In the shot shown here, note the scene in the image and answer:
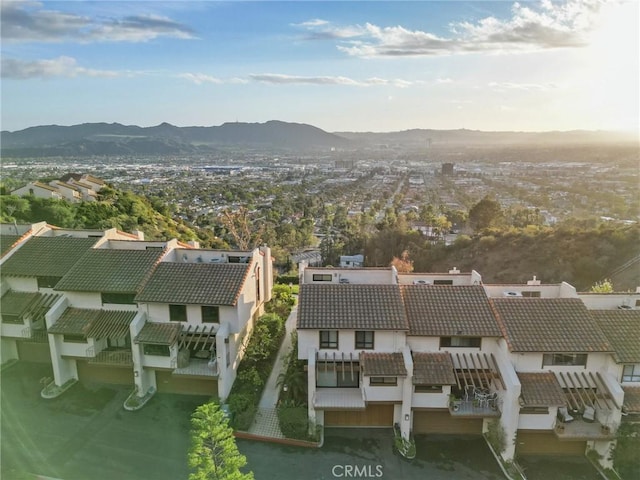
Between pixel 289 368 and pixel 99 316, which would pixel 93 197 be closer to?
pixel 99 316

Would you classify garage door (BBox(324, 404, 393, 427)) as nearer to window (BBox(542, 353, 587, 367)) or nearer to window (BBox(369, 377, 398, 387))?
window (BBox(369, 377, 398, 387))

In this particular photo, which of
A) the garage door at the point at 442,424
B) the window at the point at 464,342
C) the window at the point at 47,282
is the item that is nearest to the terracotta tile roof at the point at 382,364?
A: the window at the point at 464,342

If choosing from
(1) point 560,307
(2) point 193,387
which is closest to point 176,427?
(2) point 193,387

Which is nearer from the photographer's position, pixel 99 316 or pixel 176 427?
pixel 176 427

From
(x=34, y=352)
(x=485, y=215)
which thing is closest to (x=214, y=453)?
(x=34, y=352)

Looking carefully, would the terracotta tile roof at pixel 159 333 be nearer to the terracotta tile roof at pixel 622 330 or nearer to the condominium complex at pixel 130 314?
the condominium complex at pixel 130 314

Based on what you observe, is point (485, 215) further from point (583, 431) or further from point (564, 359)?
point (583, 431)
